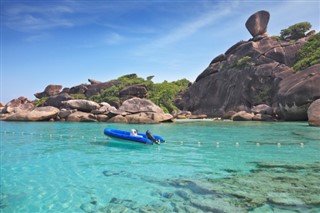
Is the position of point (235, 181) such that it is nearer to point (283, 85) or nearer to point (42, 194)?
point (42, 194)

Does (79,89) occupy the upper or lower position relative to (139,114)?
upper

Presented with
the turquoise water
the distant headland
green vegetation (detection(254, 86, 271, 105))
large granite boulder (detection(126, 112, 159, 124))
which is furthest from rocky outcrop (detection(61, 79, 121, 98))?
the turquoise water

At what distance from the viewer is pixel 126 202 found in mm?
7070

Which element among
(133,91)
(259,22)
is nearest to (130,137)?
(133,91)

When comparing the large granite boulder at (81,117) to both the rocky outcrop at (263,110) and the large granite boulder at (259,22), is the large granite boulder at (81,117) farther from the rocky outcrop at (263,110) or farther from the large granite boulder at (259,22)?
the large granite boulder at (259,22)

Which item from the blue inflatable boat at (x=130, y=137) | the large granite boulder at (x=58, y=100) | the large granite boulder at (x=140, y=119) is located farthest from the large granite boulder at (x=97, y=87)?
the blue inflatable boat at (x=130, y=137)

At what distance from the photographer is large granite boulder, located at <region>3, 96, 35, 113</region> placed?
5363 cm

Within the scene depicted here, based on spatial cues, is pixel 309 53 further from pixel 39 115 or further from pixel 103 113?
pixel 39 115

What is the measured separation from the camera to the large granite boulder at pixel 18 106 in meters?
53.6

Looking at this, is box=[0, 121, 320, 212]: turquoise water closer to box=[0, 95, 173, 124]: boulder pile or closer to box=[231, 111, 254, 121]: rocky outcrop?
box=[0, 95, 173, 124]: boulder pile

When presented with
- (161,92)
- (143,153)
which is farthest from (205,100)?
(143,153)

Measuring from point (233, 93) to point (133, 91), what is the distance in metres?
18.6

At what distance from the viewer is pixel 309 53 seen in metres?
46.2

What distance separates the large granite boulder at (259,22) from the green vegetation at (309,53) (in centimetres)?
1215
